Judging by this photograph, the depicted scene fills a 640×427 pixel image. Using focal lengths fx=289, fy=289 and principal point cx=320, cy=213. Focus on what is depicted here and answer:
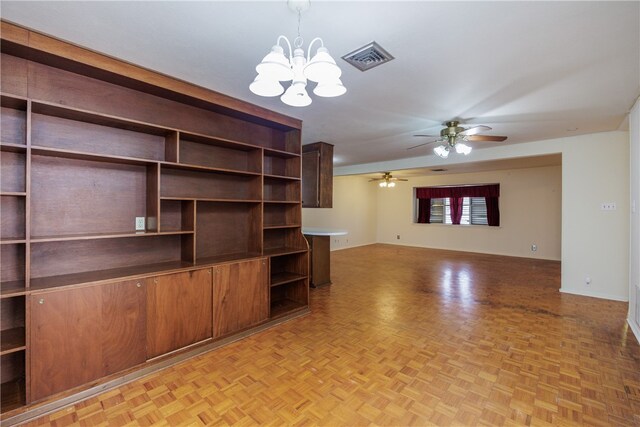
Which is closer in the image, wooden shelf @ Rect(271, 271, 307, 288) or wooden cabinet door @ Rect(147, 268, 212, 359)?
wooden cabinet door @ Rect(147, 268, 212, 359)

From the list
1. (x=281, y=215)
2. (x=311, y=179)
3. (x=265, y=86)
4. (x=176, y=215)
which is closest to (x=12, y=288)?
(x=176, y=215)

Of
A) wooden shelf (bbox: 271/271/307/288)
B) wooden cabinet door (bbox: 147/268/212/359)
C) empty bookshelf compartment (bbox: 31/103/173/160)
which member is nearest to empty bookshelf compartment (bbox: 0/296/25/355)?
wooden cabinet door (bbox: 147/268/212/359)

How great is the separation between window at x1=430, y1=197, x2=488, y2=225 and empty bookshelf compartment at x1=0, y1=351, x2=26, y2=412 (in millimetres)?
9103

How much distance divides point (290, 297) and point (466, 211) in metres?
6.79

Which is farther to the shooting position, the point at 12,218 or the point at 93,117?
the point at 93,117

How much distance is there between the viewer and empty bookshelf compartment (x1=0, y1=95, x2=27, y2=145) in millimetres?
1919

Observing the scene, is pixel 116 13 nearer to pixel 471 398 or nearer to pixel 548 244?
pixel 471 398

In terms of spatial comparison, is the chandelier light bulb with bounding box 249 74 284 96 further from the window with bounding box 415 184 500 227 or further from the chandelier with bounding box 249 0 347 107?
the window with bounding box 415 184 500 227

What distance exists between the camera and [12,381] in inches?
77.2

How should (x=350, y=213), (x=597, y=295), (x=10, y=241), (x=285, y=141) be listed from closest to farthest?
(x=10, y=241), (x=285, y=141), (x=597, y=295), (x=350, y=213)

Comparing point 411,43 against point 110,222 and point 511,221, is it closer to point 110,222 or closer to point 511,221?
point 110,222

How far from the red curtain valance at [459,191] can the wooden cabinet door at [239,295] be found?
7225 millimetres

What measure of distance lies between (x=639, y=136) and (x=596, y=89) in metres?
0.74

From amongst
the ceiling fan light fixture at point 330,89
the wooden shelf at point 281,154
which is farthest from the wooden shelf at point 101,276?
the ceiling fan light fixture at point 330,89
